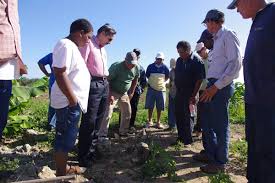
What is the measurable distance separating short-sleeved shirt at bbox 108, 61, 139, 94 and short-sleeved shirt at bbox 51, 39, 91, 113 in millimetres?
3410

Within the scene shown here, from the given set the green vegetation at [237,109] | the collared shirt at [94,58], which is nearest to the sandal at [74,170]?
the collared shirt at [94,58]

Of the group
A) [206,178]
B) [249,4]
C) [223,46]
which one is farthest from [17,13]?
[206,178]

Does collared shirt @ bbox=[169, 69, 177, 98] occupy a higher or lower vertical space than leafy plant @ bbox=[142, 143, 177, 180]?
higher

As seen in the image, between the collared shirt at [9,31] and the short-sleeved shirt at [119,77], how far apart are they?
4.40 meters

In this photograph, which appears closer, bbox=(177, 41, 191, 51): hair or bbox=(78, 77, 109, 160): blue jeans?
bbox=(78, 77, 109, 160): blue jeans

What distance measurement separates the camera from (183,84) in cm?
733

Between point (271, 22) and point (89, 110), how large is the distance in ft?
10.0

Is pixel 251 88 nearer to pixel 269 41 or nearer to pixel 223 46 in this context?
pixel 269 41

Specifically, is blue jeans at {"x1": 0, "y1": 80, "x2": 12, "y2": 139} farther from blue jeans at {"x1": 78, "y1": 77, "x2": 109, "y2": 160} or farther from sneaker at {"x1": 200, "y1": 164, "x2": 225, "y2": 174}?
sneaker at {"x1": 200, "y1": 164, "x2": 225, "y2": 174}

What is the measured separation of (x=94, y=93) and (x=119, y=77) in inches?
99.6

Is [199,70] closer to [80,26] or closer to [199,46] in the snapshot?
[199,46]

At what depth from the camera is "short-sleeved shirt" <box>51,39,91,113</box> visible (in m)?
4.55

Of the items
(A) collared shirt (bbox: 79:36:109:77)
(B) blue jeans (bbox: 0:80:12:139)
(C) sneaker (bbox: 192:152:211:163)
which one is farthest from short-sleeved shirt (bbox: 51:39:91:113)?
(C) sneaker (bbox: 192:152:211:163)

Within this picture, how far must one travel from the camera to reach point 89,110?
19.0 ft
